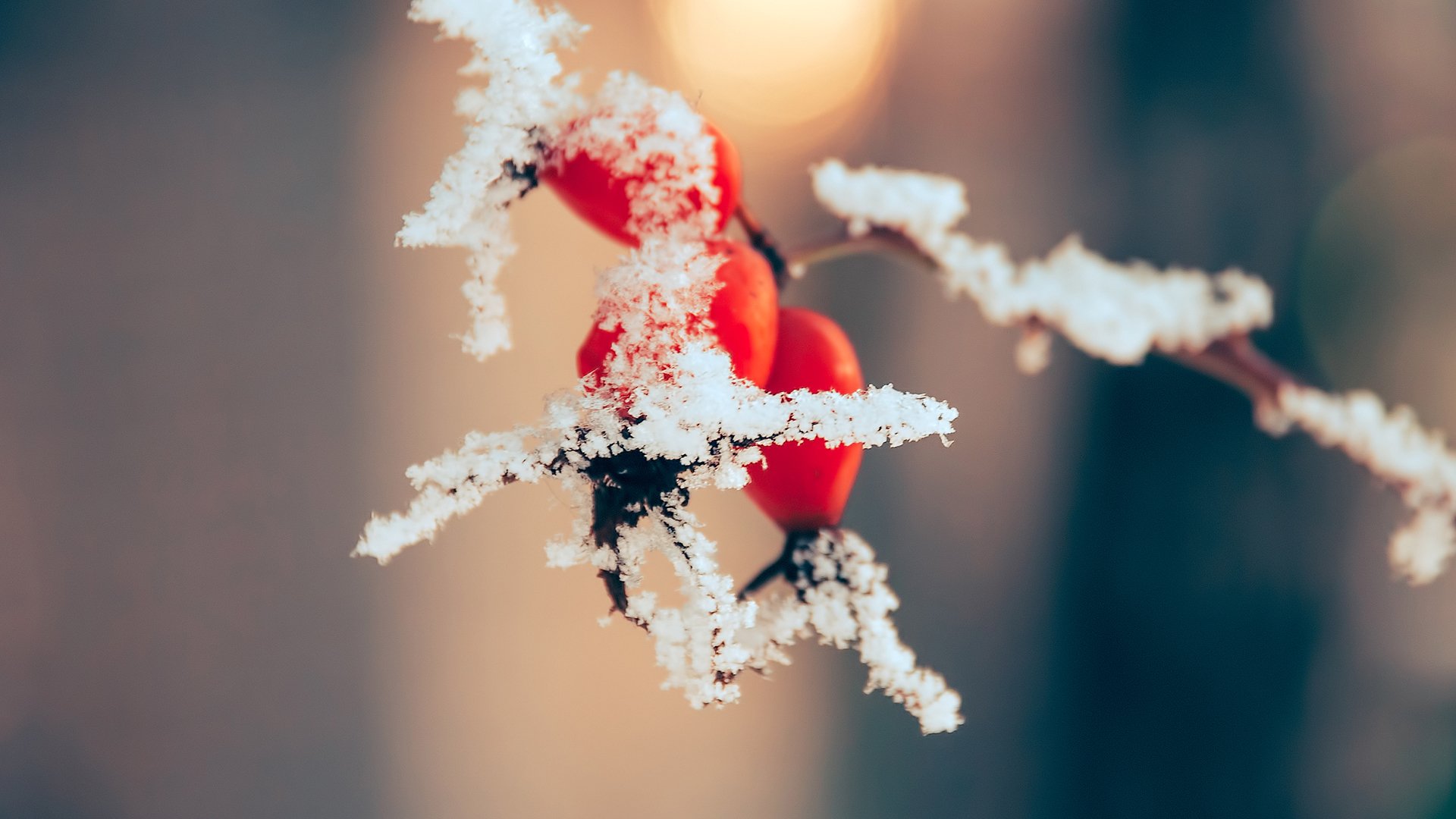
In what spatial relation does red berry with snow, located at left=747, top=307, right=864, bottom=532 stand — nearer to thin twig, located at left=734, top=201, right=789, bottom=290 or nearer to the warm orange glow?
thin twig, located at left=734, top=201, right=789, bottom=290

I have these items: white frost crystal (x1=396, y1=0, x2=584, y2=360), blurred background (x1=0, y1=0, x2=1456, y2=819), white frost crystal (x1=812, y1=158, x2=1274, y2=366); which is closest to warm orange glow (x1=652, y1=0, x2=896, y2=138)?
blurred background (x1=0, y1=0, x2=1456, y2=819)

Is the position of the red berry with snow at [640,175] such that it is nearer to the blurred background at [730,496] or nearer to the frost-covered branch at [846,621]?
the frost-covered branch at [846,621]

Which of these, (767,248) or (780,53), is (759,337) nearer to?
(767,248)

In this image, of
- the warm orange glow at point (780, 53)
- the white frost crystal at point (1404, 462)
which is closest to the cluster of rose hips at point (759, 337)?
the white frost crystal at point (1404, 462)

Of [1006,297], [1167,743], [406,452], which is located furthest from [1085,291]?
[1167,743]

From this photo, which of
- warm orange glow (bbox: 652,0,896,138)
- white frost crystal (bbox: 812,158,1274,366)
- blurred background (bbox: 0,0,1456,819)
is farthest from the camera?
warm orange glow (bbox: 652,0,896,138)

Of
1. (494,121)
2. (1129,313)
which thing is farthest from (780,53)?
(494,121)
